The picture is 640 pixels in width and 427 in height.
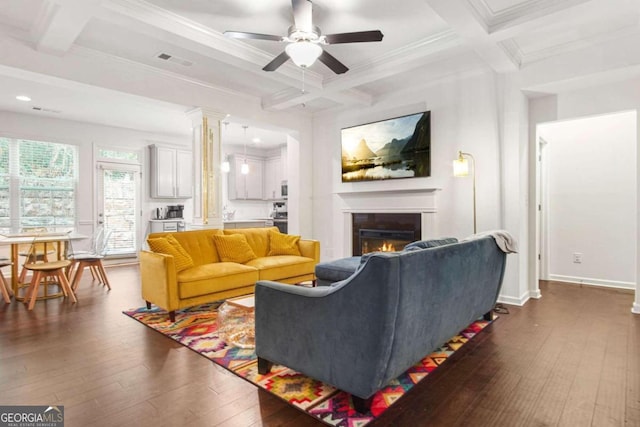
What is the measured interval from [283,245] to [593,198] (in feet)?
14.3

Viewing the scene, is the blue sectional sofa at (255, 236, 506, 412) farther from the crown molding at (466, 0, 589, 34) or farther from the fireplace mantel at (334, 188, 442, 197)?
the fireplace mantel at (334, 188, 442, 197)

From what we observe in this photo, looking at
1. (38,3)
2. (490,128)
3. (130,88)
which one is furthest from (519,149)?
(38,3)

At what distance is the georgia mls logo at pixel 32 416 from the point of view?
187 centimetres

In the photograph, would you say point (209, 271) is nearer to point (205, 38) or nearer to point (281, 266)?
point (281, 266)

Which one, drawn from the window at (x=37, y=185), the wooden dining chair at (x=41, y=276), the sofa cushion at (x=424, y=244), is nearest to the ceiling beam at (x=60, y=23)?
the wooden dining chair at (x=41, y=276)

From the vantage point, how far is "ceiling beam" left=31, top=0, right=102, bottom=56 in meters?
2.68

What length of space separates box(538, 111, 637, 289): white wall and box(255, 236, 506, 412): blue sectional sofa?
3596mm

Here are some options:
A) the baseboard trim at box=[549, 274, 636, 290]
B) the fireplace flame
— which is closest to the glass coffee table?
the fireplace flame

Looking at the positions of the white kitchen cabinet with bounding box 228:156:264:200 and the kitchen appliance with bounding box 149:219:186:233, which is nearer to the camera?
the kitchen appliance with bounding box 149:219:186:233

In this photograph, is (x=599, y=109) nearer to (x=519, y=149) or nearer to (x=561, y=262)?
(x=519, y=149)

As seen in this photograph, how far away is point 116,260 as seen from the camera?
7.09 m

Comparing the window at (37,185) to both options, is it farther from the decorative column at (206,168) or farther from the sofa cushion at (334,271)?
the sofa cushion at (334,271)

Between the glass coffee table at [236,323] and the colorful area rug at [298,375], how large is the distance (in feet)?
0.25

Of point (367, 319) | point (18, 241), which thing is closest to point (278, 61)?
point (367, 319)
